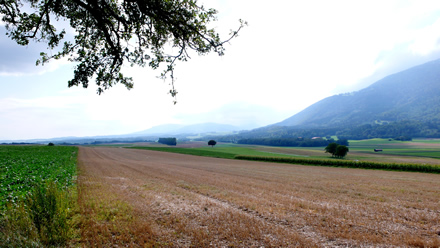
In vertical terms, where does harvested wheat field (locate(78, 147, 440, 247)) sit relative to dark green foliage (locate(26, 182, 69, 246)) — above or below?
below

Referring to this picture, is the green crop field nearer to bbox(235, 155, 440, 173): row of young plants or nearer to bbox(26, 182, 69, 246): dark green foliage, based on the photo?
bbox(26, 182, 69, 246): dark green foliage

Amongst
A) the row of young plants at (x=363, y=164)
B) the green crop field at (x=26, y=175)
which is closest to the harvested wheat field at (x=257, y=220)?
the green crop field at (x=26, y=175)

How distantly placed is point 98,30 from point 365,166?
49357mm

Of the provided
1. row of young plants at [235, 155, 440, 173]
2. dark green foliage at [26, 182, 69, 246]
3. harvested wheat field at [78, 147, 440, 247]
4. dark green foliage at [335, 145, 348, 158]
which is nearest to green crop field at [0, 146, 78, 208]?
dark green foliage at [26, 182, 69, 246]

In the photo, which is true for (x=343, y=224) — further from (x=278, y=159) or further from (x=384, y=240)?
(x=278, y=159)

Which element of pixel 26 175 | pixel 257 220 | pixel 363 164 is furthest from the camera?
pixel 363 164

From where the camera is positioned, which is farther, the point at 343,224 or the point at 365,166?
the point at 365,166

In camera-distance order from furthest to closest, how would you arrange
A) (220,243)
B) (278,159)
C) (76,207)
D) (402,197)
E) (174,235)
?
(278,159), (402,197), (76,207), (174,235), (220,243)

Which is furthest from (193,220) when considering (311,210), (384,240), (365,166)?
(365,166)

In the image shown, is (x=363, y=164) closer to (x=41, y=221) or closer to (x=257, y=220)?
(x=257, y=220)

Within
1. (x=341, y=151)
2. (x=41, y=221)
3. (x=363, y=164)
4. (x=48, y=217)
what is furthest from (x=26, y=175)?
(x=341, y=151)

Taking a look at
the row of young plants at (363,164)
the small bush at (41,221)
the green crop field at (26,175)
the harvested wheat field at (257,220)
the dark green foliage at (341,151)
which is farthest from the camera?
the dark green foliage at (341,151)

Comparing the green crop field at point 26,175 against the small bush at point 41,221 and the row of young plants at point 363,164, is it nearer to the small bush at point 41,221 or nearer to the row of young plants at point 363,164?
the small bush at point 41,221

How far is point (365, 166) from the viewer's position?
42.3 metres
